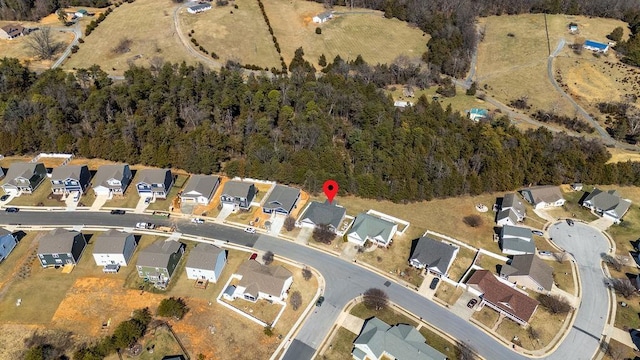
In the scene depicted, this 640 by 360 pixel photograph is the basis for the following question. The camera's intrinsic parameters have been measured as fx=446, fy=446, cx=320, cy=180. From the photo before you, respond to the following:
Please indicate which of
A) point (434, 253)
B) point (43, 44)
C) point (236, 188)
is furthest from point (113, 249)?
point (43, 44)

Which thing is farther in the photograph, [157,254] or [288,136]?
[288,136]

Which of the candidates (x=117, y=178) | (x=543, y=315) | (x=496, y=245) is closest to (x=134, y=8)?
(x=117, y=178)

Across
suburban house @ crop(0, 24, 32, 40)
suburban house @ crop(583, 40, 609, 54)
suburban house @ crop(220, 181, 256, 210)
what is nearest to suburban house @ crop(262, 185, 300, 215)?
A: suburban house @ crop(220, 181, 256, 210)

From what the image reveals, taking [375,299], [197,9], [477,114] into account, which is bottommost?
[477,114]

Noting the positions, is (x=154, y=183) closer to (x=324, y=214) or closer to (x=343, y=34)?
(x=324, y=214)

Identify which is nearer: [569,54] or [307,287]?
[307,287]

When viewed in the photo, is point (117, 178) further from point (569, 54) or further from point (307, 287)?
point (569, 54)
